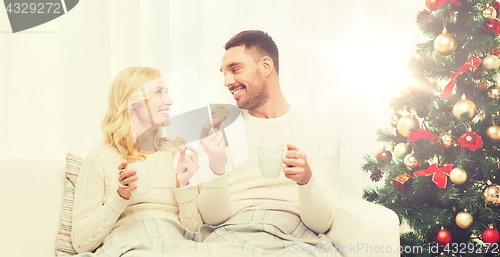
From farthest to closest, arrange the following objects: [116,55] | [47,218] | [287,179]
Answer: [116,55] < [287,179] < [47,218]

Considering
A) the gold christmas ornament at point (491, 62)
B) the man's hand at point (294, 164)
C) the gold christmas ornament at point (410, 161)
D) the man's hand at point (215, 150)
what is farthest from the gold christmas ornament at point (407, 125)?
the man's hand at point (215, 150)

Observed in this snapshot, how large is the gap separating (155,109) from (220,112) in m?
0.49

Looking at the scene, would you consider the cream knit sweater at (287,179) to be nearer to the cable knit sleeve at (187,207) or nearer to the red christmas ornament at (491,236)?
the cable knit sleeve at (187,207)

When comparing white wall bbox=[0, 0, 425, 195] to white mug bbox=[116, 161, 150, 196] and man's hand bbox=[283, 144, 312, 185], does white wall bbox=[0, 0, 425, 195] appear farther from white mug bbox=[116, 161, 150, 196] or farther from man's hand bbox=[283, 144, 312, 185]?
white mug bbox=[116, 161, 150, 196]

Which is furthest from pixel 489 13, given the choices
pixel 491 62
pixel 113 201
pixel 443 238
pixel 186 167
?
pixel 113 201

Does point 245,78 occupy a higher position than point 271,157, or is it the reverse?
point 245,78

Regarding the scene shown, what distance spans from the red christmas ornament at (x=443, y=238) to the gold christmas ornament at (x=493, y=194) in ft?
0.81

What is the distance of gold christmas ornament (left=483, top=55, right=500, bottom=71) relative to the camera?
167 cm

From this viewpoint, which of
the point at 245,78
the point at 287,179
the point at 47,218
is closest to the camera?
the point at 47,218

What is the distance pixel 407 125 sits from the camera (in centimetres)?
176

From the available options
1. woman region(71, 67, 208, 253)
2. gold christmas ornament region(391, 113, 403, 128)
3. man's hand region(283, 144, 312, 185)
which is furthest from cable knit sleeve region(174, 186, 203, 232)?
gold christmas ornament region(391, 113, 403, 128)

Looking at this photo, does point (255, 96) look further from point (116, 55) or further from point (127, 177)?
point (116, 55)

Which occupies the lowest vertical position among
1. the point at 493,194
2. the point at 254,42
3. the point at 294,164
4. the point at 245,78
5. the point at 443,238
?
the point at 443,238

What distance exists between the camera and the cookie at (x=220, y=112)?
1727 mm
